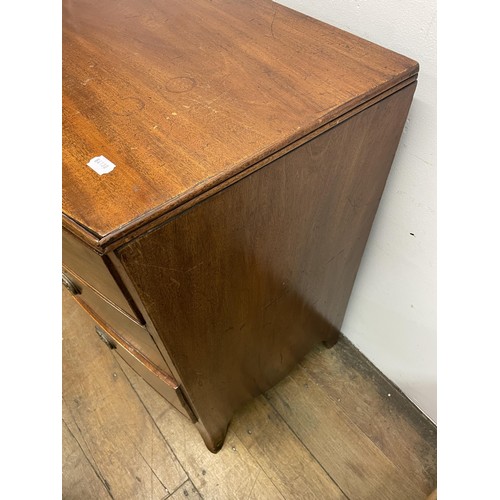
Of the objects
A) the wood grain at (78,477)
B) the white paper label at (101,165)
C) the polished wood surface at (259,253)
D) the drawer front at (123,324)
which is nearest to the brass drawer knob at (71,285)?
the drawer front at (123,324)

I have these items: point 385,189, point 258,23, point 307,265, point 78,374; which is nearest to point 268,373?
point 307,265

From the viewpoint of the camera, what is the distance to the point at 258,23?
565 mm

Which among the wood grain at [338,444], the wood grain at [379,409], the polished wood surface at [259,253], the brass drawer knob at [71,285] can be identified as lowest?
the wood grain at [338,444]

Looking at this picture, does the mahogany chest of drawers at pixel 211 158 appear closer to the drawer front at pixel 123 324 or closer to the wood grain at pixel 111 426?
the drawer front at pixel 123 324

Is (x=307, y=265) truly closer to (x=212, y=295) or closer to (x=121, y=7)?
(x=212, y=295)

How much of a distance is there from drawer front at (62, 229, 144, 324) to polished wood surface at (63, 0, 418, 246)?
0.04 m

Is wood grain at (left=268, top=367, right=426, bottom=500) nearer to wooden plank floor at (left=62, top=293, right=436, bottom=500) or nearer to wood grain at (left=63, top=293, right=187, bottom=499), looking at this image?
wooden plank floor at (left=62, top=293, right=436, bottom=500)

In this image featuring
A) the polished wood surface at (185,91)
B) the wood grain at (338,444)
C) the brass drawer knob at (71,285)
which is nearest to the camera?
the polished wood surface at (185,91)

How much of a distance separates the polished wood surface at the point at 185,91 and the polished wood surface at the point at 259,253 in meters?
0.03

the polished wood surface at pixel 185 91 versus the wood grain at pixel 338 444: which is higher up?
the polished wood surface at pixel 185 91

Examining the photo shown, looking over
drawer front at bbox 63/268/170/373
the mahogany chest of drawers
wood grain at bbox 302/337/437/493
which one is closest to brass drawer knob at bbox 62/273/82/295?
drawer front at bbox 63/268/170/373

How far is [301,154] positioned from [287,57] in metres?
0.16

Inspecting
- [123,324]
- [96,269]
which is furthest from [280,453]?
[96,269]

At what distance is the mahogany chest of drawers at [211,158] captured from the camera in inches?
15.0
